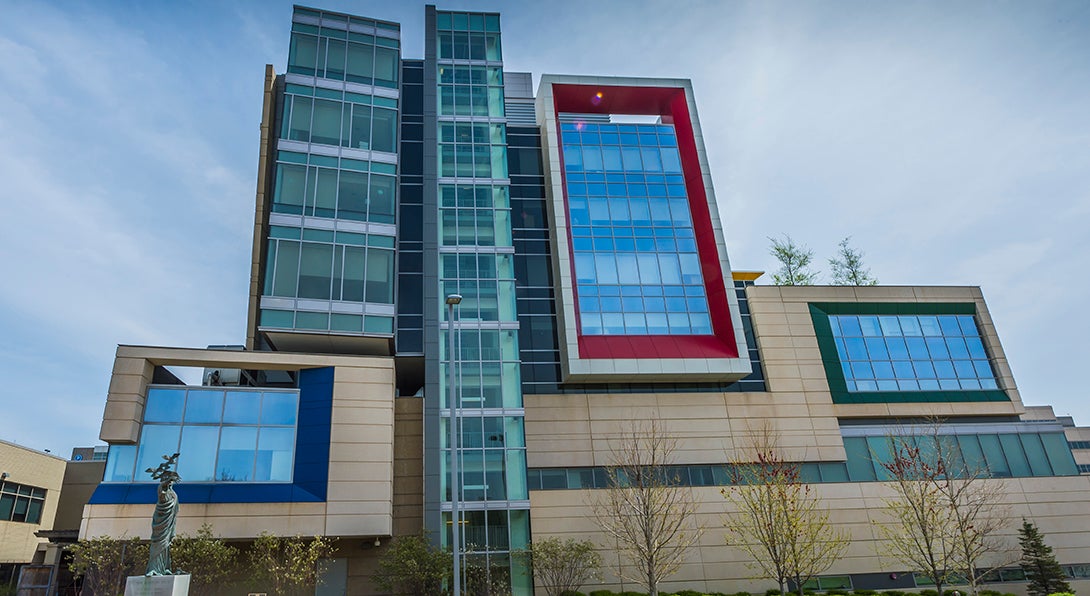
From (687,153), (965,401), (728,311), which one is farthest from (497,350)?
(965,401)

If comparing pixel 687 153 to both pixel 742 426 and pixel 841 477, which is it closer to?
pixel 742 426

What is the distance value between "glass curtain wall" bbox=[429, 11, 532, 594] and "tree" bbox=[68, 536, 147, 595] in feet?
42.5

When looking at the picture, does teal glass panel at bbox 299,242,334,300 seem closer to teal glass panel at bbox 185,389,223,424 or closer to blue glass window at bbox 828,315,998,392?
teal glass panel at bbox 185,389,223,424

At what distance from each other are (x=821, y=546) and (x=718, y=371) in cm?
1044

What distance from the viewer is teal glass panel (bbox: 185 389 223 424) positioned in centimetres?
3138

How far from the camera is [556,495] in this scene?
35.2 m

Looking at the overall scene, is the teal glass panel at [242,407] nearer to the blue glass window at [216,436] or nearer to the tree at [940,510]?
the blue glass window at [216,436]

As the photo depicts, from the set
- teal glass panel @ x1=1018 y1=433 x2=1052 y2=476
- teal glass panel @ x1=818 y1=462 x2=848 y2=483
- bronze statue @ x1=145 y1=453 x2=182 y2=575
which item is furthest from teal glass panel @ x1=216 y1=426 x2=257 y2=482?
teal glass panel @ x1=1018 y1=433 x2=1052 y2=476

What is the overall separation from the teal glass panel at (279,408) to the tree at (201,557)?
5780 mm

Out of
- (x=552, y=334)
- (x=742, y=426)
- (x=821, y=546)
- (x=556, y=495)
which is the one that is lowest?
(x=821, y=546)

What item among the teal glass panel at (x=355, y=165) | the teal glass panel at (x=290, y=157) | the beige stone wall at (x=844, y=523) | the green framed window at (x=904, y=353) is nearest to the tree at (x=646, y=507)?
the beige stone wall at (x=844, y=523)

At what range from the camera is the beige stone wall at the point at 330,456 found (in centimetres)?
2883

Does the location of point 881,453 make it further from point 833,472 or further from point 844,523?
point 844,523


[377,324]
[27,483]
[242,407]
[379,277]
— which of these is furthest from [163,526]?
[27,483]
